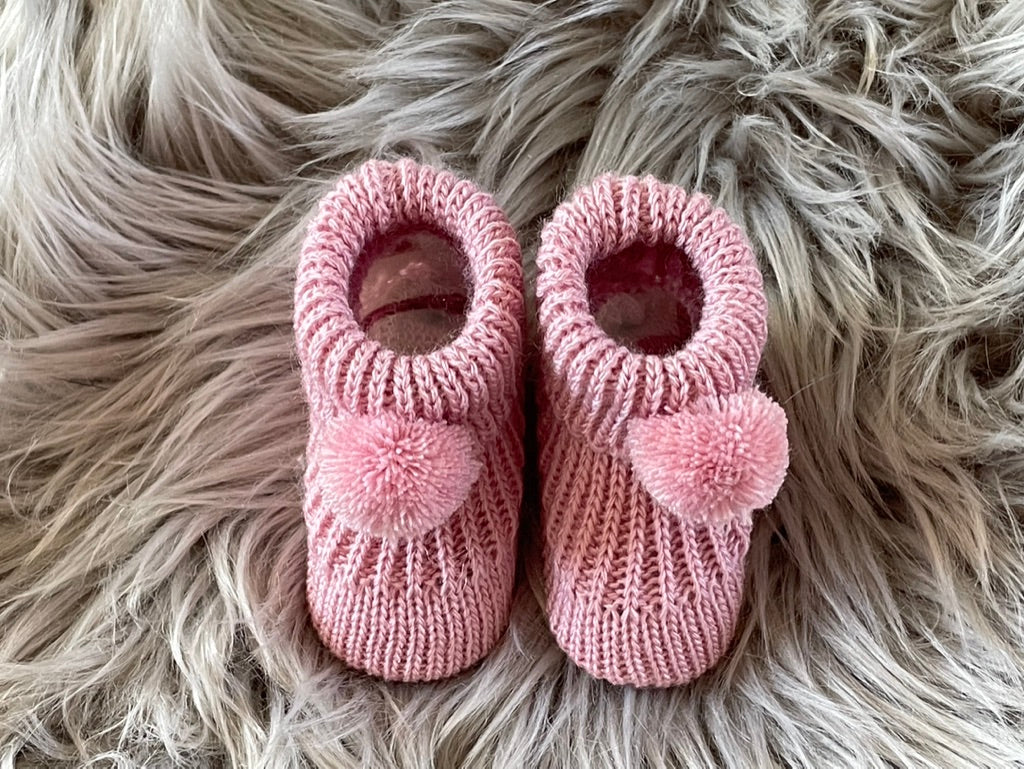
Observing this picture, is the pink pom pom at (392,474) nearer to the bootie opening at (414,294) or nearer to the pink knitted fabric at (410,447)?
the pink knitted fabric at (410,447)

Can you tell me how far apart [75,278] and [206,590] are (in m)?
0.23

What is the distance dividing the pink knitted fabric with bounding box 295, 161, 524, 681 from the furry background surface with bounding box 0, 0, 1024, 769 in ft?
Answer: 0.14

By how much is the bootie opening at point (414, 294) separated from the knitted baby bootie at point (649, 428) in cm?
8

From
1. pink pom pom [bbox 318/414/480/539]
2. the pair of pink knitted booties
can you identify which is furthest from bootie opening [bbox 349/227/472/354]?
pink pom pom [bbox 318/414/480/539]

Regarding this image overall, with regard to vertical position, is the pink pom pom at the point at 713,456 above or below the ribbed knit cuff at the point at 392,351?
below

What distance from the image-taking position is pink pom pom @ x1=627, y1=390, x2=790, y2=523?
17.7 inches

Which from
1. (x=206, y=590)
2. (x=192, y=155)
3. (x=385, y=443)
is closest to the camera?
(x=385, y=443)

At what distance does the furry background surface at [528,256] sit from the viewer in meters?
0.52

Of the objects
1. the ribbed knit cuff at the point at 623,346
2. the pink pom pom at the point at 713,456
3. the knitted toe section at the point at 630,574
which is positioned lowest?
the knitted toe section at the point at 630,574

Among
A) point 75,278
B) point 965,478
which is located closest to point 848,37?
point 965,478

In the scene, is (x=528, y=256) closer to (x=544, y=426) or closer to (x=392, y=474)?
(x=544, y=426)

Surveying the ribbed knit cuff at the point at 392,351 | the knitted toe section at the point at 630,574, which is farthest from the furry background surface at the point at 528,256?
the ribbed knit cuff at the point at 392,351

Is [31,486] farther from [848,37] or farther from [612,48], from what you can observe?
[848,37]

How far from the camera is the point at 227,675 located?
1.73ft
